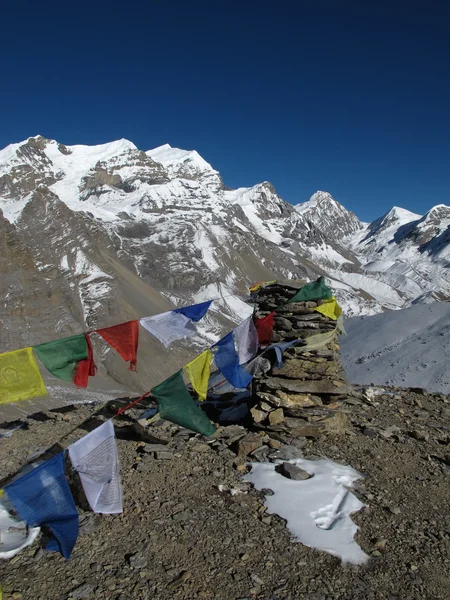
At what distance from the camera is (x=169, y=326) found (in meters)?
9.46

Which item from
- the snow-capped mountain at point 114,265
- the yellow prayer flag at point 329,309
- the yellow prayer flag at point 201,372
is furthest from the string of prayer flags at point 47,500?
the snow-capped mountain at point 114,265

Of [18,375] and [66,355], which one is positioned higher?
[66,355]

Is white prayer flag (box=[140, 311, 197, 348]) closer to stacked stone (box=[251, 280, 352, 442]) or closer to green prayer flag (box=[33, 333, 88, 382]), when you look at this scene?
green prayer flag (box=[33, 333, 88, 382])

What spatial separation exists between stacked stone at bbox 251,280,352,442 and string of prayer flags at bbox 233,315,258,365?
1.80 feet

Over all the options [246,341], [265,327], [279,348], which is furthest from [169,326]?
[279,348]

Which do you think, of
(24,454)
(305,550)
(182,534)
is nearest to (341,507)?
(305,550)

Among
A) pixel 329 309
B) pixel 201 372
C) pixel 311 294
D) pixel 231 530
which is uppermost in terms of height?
pixel 311 294

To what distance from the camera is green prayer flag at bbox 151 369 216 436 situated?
320 inches

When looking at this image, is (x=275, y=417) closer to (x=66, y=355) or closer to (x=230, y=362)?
(x=230, y=362)

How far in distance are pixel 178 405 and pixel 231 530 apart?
8.11 ft

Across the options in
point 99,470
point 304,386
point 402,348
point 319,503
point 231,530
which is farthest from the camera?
point 402,348

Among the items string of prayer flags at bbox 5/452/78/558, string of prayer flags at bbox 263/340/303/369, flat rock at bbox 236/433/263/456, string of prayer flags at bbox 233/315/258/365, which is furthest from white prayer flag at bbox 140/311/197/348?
string of prayer flags at bbox 5/452/78/558

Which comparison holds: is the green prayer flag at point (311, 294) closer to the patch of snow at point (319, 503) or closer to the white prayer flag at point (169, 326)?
the white prayer flag at point (169, 326)

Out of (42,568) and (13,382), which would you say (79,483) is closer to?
(42,568)
